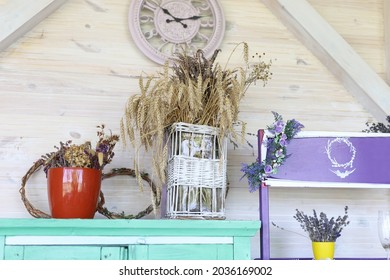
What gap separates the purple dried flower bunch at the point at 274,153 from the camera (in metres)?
1.75

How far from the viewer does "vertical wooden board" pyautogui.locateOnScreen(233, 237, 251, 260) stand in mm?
1586

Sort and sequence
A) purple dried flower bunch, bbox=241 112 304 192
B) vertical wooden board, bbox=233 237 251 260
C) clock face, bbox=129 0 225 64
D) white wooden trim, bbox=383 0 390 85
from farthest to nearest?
white wooden trim, bbox=383 0 390 85
clock face, bbox=129 0 225 64
purple dried flower bunch, bbox=241 112 304 192
vertical wooden board, bbox=233 237 251 260

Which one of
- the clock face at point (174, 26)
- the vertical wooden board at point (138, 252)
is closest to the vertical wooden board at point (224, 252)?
the vertical wooden board at point (138, 252)

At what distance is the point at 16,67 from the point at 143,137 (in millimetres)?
706

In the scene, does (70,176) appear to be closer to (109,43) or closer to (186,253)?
(186,253)

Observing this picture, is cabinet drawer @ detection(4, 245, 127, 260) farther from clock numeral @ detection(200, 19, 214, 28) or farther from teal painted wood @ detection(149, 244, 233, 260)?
clock numeral @ detection(200, 19, 214, 28)

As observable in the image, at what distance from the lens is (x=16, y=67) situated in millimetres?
2064

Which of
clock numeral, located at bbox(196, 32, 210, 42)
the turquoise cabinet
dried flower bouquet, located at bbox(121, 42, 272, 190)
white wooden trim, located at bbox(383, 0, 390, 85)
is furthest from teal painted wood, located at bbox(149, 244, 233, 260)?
white wooden trim, located at bbox(383, 0, 390, 85)

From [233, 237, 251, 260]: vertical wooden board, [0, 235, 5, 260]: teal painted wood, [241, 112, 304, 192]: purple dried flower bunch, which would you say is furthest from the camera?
[241, 112, 304, 192]: purple dried flower bunch

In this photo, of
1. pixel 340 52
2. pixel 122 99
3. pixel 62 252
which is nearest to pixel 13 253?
pixel 62 252

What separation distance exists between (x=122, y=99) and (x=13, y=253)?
2.71ft

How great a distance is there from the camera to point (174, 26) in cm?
219

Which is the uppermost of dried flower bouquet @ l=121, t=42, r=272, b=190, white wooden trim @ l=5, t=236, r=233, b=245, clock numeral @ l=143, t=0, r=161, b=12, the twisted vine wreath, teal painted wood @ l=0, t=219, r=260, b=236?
clock numeral @ l=143, t=0, r=161, b=12

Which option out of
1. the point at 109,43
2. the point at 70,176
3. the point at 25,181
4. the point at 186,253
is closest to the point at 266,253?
the point at 186,253
